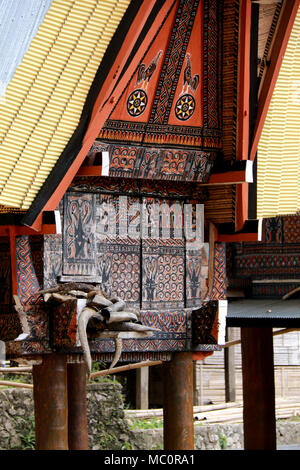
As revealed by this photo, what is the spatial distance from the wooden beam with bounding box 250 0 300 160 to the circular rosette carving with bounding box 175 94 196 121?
0.70 meters

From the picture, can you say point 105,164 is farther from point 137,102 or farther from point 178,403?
point 178,403

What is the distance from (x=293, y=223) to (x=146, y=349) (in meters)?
4.07

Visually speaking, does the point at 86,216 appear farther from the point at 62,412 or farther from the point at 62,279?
the point at 62,412

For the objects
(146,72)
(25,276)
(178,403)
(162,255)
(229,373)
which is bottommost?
(229,373)

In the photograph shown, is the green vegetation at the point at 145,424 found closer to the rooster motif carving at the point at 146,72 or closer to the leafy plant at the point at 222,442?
the leafy plant at the point at 222,442

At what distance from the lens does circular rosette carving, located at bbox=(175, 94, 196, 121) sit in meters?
10.5

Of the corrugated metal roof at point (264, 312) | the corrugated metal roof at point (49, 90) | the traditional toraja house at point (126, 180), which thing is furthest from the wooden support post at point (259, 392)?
the corrugated metal roof at point (49, 90)

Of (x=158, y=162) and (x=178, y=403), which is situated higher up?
(x=158, y=162)

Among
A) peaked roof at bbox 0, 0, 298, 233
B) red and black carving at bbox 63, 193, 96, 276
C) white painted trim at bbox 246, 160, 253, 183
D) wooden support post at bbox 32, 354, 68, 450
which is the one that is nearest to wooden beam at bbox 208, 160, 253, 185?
white painted trim at bbox 246, 160, 253, 183

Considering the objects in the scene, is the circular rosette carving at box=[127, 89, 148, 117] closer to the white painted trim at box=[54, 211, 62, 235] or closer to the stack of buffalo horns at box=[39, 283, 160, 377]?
the white painted trim at box=[54, 211, 62, 235]

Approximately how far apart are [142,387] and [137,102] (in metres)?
8.73

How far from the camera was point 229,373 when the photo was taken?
1820 centimetres

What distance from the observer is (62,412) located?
9906 millimetres

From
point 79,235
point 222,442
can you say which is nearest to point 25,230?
point 79,235
